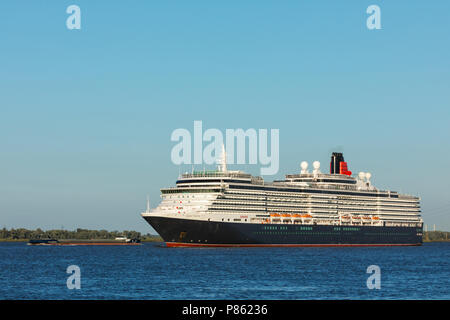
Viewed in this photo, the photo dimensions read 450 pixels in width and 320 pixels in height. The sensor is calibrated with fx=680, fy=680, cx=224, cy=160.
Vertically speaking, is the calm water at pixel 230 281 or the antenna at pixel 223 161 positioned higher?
the antenna at pixel 223 161

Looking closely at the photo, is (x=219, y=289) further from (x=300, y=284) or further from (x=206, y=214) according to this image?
(x=206, y=214)

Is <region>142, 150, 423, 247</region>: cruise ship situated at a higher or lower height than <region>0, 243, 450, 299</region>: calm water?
higher

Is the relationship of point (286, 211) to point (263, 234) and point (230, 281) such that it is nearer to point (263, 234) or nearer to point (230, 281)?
point (263, 234)

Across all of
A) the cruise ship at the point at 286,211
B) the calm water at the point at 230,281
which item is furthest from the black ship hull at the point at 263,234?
the calm water at the point at 230,281

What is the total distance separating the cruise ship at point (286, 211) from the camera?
129 metres

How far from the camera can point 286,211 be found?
5689 inches

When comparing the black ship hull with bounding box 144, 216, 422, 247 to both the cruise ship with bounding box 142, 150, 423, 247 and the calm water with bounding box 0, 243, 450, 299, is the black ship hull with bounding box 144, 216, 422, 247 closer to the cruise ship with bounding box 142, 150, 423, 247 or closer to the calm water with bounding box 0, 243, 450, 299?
the cruise ship with bounding box 142, 150, 423, 247

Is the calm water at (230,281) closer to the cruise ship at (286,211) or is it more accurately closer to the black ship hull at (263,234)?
the black ship hull at (263,234)

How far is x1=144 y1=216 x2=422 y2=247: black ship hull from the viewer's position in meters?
127

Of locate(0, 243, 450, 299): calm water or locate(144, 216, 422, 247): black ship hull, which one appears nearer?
locate(0, 243, 450, 299): calm water

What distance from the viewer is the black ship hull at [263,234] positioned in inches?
4998

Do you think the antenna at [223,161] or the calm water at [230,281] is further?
the antenna at [223,161]

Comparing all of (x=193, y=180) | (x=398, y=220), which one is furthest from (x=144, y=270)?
(x=398, y=220)

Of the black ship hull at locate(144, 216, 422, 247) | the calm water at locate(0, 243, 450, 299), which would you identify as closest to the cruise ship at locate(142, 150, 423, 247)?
the black ship hull at locate(144, 216, 422, 247)
